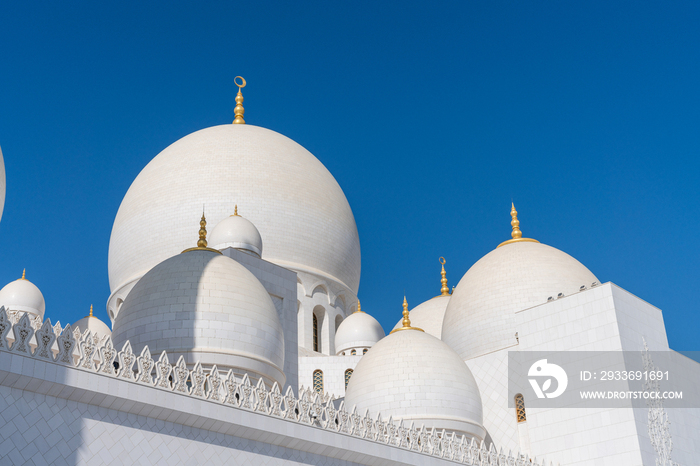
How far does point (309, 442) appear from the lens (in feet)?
36.8

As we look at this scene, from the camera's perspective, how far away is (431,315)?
25938mm

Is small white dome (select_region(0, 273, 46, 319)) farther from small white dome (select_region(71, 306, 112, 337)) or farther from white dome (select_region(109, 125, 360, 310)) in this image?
white dome (select_region(109, 125, 360, 310))

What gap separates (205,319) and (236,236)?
20.1 feet

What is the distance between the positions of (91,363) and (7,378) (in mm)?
1060

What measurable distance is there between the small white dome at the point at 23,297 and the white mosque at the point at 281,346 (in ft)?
0.22

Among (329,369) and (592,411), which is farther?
(329,369)

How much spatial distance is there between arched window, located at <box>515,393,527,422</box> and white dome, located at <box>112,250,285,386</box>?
6546 mm

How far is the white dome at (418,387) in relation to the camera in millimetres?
15867

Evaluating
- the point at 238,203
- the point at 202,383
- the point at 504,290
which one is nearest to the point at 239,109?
the point at 238,203

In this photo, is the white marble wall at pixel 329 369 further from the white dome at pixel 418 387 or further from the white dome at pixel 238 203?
the white dome at pixel 418 387

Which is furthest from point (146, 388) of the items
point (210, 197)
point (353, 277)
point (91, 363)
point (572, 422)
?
point (353, 277)

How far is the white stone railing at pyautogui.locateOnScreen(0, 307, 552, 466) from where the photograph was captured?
8997 mm

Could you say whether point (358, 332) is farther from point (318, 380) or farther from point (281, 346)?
point (281, 346)

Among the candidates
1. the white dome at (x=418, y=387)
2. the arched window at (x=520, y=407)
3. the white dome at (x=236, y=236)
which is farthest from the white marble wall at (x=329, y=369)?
the arched window at (x=520, y=407)
